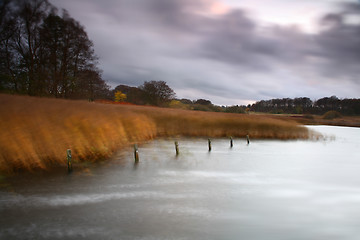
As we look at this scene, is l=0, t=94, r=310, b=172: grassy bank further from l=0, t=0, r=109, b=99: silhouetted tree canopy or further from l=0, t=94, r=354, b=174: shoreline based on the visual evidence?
l=0, t=0, r=109, b=99: silhouetted tree canopy

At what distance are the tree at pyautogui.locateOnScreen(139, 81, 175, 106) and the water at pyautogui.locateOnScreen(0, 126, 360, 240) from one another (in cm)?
4320

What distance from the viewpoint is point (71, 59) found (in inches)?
1096

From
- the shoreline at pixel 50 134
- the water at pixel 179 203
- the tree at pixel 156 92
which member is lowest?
the water at pixel 179 203

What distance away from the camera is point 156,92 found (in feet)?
198

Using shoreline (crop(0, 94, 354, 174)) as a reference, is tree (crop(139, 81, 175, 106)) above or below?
above

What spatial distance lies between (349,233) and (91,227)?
7.28 meters

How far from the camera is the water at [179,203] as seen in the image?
24.9 ft

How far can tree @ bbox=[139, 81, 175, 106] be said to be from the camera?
2363 inches

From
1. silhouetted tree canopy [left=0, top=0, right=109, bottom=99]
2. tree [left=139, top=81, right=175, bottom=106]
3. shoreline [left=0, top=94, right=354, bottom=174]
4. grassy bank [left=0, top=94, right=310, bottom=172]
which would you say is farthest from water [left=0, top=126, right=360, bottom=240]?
tree [left=139, top=81, right=175, bottom=106]

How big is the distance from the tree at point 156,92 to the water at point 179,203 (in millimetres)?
43198

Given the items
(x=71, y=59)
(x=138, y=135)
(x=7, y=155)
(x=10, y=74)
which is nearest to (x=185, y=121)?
(x=138, y=135)

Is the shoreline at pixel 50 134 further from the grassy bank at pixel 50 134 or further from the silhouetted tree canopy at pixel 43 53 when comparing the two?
the silhouetted tree canopy at pixel 43 53

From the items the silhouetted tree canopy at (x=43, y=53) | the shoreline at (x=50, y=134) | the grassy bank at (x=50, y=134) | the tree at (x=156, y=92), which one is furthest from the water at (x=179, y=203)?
the tree at (x=156, y=92)

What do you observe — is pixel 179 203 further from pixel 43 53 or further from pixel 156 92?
pixel 156 92
